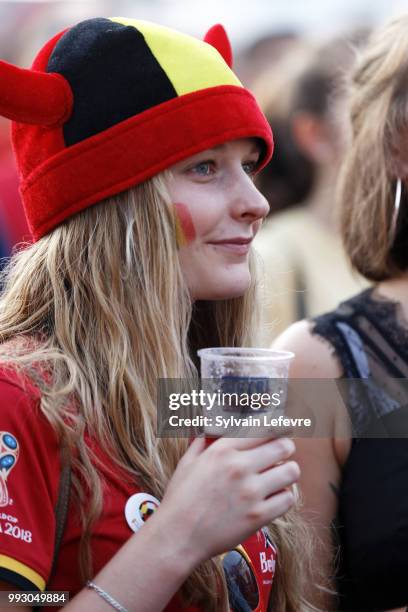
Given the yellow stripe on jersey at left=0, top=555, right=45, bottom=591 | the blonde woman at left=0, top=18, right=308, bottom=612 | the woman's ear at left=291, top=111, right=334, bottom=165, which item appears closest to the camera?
the yellow stripe on jersey at left=0, top=555, right=45, bottom=591

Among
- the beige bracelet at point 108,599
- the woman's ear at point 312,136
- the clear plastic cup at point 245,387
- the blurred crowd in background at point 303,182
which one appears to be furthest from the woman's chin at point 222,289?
the woman's ear at point 312,136

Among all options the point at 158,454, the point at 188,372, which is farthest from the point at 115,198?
the point at 158,454

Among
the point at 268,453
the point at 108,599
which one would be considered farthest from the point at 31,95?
the point at 108,599

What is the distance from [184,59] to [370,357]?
0.90m

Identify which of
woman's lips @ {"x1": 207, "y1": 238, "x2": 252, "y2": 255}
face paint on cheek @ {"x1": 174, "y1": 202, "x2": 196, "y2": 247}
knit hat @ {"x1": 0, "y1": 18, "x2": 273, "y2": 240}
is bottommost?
woman's lips @ {"x1": 207, "y1": 238, "x2": 252, "y2": 255}

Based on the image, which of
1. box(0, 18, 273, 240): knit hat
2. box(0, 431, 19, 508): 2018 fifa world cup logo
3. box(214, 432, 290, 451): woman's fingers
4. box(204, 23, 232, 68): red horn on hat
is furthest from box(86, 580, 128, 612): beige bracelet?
box(204, 23, 232, 68): red horn on hat

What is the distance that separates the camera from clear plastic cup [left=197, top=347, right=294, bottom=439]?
5.94 feet

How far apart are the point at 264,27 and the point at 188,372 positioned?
5.49 metres

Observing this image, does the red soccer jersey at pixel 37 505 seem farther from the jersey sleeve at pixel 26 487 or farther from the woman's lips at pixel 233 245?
the woman's lips at pixel 233 245

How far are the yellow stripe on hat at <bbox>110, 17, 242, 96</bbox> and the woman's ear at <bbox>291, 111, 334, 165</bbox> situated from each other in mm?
2179

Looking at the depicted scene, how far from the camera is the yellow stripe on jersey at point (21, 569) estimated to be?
5.70 ft

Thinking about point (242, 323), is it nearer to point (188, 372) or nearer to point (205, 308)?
point (205, 308)

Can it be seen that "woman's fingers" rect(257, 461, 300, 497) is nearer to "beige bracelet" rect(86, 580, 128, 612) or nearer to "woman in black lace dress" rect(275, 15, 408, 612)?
"beige bracelet" rect(86, 580, 128, 612)

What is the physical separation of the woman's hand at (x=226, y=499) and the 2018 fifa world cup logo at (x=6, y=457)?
0.88ft
